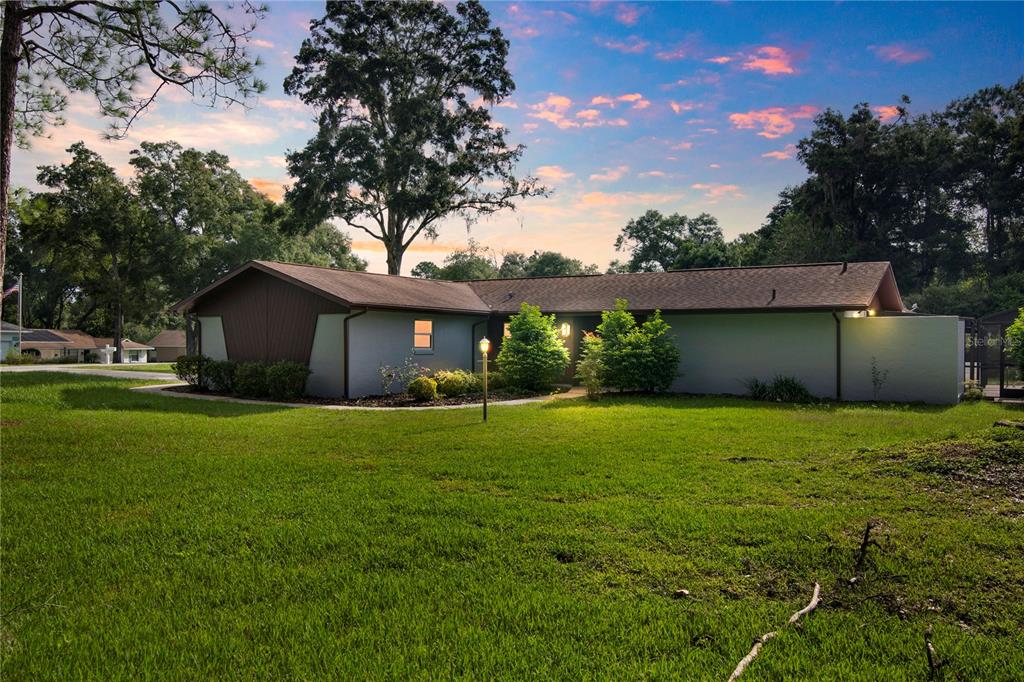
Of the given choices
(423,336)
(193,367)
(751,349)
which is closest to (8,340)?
(193,367)

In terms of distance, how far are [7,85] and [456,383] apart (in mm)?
12654

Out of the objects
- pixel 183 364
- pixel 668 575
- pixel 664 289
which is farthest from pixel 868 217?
pixel 668 575

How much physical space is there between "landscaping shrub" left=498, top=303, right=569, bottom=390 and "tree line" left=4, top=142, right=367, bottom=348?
2100cm

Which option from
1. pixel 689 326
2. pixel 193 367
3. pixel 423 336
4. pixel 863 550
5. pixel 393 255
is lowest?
pixel 863 550

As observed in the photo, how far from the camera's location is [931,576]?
170 inches

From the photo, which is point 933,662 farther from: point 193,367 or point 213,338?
point 213,338

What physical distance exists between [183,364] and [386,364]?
6214 mm

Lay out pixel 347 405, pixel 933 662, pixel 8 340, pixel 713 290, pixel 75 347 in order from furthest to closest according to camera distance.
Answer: pixel 75 347
pixel 8 340
pixel 713 290
pixel 347 405
pixel 933 662

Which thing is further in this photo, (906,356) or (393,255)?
(393,255)

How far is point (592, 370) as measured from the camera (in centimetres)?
1622

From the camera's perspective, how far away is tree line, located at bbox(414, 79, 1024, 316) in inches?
1518

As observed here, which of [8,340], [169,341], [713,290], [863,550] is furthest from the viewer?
[169,341]

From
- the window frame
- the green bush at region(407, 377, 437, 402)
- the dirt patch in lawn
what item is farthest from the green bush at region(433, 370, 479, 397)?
the dirt patch in lawn

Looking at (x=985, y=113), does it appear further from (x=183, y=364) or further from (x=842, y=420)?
(x=183, y=364)
